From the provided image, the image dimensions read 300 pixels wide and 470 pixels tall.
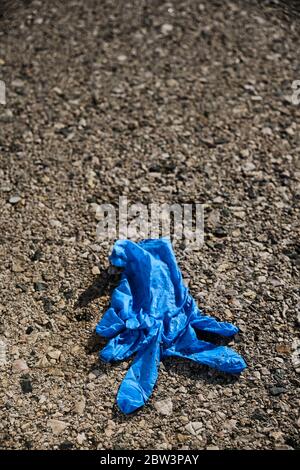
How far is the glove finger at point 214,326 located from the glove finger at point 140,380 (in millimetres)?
239

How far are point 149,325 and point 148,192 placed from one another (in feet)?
3.36

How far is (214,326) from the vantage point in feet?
10.5

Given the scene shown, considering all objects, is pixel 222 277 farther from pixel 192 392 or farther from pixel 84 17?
pixel 84 17

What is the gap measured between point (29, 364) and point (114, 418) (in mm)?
498

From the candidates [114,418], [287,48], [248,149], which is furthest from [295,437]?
[287,48]

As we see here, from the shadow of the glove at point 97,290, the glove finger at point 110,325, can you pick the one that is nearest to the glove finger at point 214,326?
the glove finger at point 110,325

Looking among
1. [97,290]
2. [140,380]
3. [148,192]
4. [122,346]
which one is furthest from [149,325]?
[148,192]

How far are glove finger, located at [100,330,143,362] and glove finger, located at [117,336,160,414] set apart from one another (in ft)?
0.18

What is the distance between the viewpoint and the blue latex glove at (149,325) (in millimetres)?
3025

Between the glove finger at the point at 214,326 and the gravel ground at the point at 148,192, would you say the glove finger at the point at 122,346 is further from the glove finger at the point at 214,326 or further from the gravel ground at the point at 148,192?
the glove finger at the point at 214,326

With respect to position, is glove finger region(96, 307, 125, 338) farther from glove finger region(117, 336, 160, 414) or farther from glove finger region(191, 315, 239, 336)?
glove finger region(191, 315, 239, 336)

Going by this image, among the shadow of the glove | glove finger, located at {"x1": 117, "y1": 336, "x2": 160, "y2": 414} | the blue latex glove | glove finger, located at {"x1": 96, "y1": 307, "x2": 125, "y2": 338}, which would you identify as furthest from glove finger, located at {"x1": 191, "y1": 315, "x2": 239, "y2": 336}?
the shadow of the glove

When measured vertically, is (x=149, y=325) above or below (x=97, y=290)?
below

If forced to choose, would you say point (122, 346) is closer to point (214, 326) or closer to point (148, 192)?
point (214, 326)
